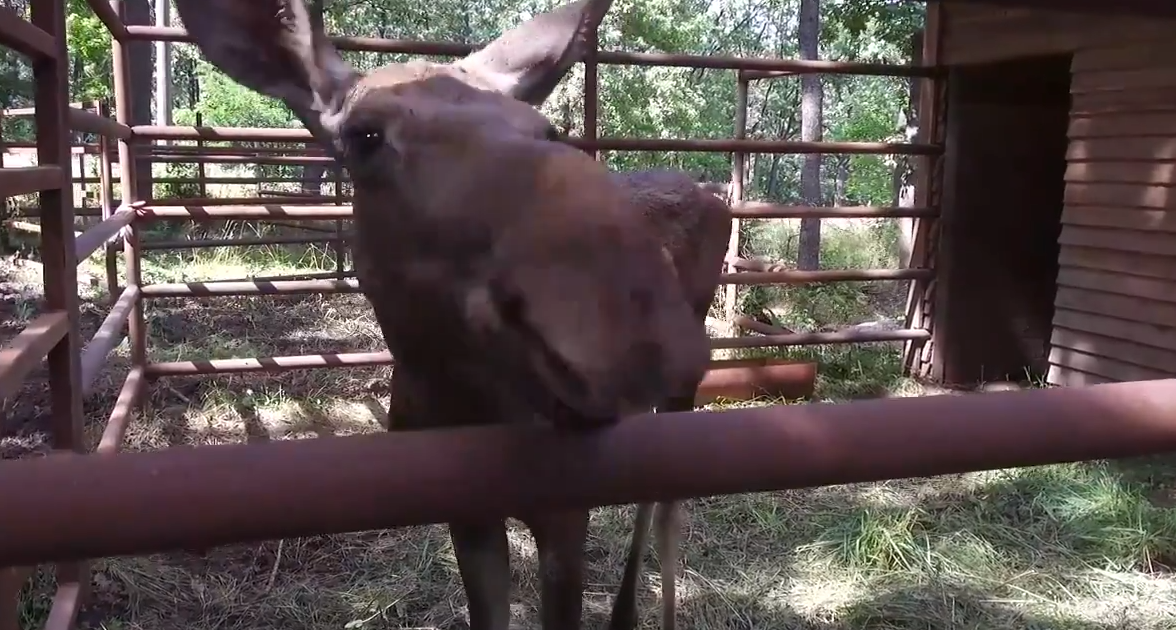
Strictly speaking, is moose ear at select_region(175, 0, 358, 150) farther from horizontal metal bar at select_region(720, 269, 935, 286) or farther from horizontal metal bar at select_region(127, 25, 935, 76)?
horizontal metal bar at select_region(720, 269, 935, 286)

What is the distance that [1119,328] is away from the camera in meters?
5.47

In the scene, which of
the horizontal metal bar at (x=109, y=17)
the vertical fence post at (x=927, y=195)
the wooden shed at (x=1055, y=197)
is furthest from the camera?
the vertical fence post at (x=927, y=195)

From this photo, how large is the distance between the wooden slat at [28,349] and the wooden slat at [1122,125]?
5256 millimetres

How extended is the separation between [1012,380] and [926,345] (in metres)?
0.72

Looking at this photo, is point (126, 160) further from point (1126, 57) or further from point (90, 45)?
point (90, 45)

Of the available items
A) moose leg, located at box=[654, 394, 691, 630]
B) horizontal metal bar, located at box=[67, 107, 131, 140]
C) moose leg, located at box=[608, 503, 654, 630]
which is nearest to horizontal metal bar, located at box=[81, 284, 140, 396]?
horizontal metal bar, located at box=[67, 107, 131, 140]

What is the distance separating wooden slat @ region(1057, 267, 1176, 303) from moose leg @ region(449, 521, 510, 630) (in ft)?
14.2

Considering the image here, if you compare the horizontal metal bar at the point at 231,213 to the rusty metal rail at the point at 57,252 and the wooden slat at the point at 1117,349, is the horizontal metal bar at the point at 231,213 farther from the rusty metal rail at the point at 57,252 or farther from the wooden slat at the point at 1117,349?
the wooden slat at the point at 1117,349

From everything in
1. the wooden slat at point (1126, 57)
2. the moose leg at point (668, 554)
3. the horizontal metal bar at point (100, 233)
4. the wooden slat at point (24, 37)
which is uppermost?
the wooden slat at point (1126, 57)

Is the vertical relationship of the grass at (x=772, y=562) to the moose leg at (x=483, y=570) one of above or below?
below

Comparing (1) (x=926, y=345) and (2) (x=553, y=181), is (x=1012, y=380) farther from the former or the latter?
(2) (x=553, y=181)

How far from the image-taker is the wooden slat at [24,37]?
6.64ft

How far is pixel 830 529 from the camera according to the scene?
158 inches

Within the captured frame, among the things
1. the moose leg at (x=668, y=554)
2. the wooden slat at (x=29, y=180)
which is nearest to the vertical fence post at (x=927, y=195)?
the moose leg at (x=668, y=554)
